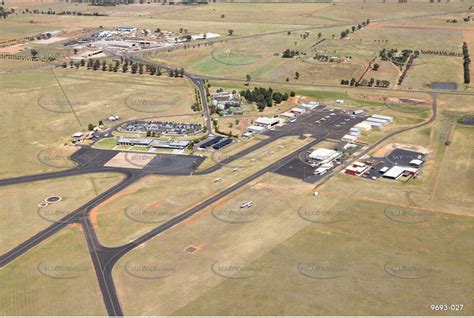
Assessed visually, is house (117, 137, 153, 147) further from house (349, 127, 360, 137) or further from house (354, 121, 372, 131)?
house (354, 121, 372, 131)

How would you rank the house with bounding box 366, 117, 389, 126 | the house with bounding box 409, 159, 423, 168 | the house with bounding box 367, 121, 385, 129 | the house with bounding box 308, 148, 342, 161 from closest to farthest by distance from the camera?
the house with bounding box 409, 159, 423, 168 → the house with bounding box 308, 148, 342, 161 → the house with bounding box 367, 121, 385, 129 → the house with bounding box 366, 117, 389, 126

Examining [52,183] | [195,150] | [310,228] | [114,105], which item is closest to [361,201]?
[310,228]

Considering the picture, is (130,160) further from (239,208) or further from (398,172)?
(398,172)

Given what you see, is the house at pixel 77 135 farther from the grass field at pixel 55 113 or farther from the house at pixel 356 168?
the house at pixel 356 168

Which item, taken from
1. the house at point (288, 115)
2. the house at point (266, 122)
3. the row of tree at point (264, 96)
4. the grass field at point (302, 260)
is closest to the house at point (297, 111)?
the house at point (288, 115)

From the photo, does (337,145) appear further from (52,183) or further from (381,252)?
(52,183)

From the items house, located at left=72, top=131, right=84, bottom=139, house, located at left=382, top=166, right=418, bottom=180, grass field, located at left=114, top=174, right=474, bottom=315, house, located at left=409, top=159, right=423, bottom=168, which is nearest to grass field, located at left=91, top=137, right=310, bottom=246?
grass field, located at left=114, top=174, right=474, bottom=315

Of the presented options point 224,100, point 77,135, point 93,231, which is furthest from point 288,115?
point 93,231
